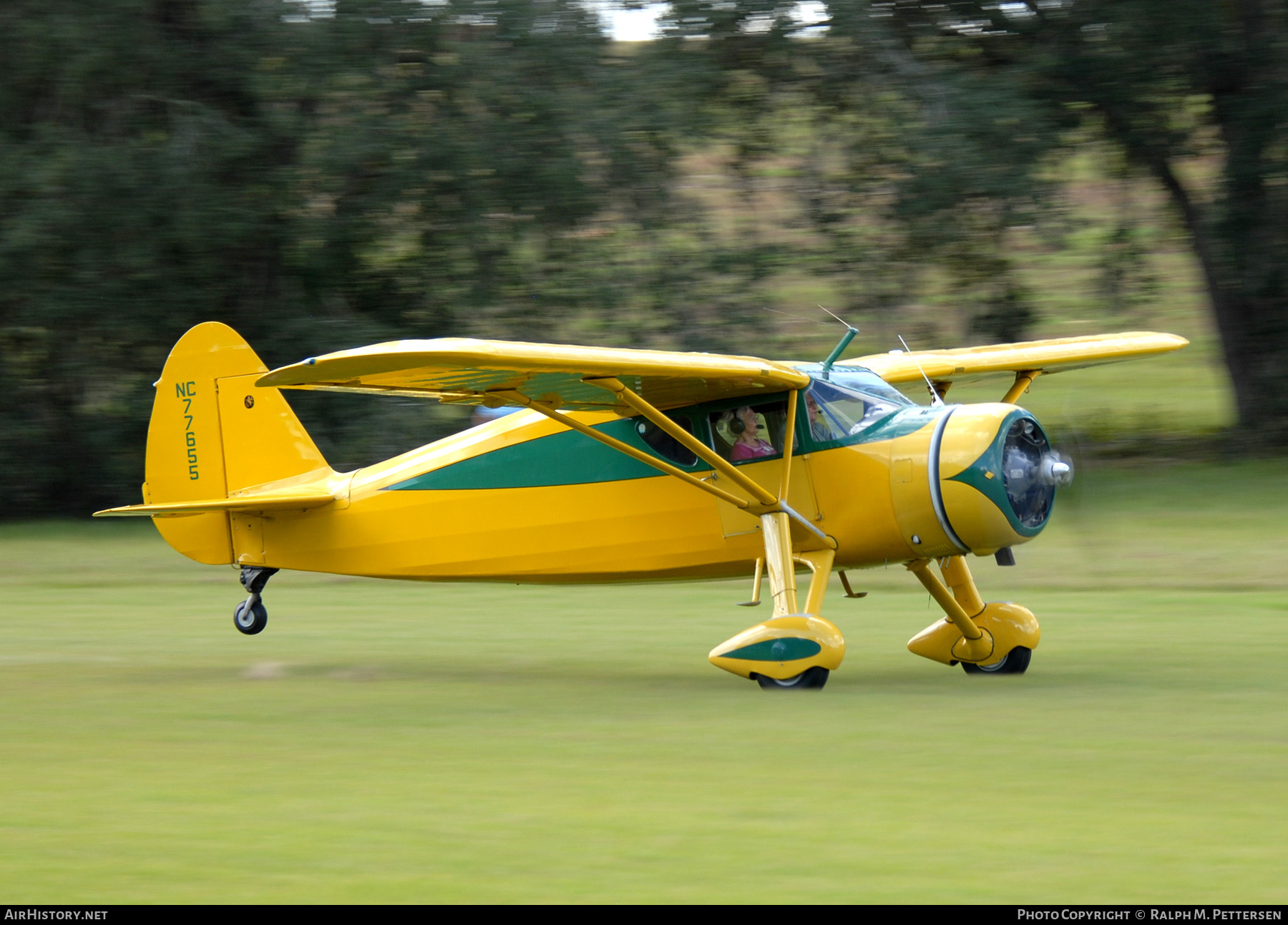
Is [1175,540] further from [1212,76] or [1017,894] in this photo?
[1017,894]

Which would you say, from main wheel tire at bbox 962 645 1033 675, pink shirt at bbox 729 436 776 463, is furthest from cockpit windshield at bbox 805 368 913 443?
main wheel tire at bbox 962 645 1033 675

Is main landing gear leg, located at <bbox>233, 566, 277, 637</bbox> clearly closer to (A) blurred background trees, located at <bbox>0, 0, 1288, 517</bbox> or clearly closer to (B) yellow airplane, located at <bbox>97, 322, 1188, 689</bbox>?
(B) yellow airplane, located at <bbox>97, 322, 1188, 689</bbox>

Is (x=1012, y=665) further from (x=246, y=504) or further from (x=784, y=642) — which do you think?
(x=246, y=504)

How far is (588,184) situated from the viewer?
73.9ft

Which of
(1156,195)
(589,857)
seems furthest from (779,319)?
(589,857)

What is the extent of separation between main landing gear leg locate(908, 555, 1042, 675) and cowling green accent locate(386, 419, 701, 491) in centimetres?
193

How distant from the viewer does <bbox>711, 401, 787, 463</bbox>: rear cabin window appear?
10055 millimetres

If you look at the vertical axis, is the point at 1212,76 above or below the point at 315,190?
above

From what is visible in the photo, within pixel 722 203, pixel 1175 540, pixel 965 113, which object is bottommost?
pixel 1175 540

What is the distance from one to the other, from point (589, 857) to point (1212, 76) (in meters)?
20.1

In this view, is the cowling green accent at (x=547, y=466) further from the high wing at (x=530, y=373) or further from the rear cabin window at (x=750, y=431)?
the high wing at (x=530, y=373)

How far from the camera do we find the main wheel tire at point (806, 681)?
9.33 m

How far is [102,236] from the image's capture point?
21.8 m

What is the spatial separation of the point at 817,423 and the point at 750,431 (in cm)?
49
